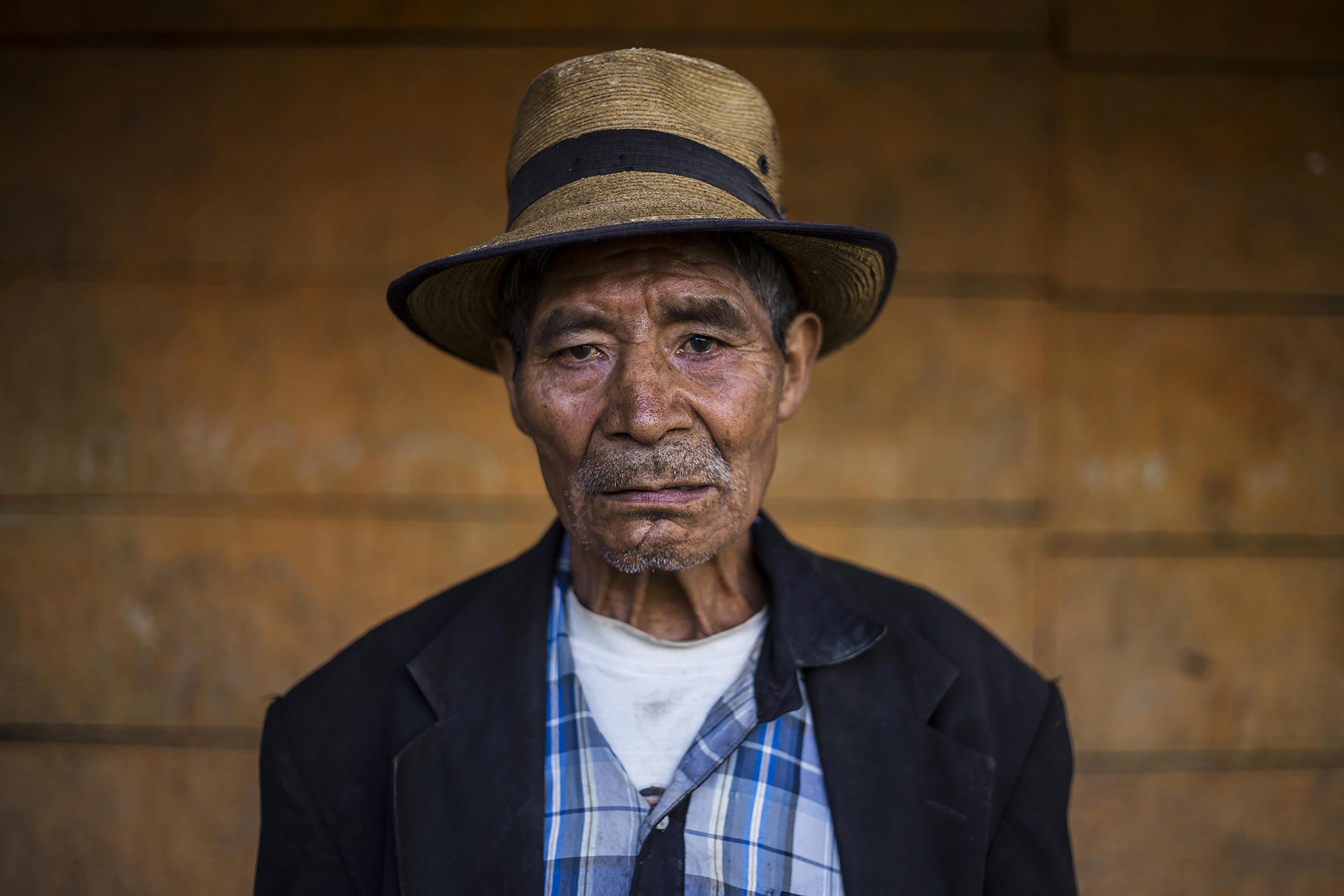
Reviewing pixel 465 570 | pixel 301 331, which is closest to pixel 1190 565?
Answer: pixel 465 570

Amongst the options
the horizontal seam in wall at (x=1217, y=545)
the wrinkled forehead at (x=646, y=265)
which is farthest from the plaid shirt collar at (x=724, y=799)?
the horizontal seam in wall at (x=1217, y=545)

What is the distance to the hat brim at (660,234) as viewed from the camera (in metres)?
1.19

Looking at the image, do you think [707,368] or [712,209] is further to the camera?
[707,368]

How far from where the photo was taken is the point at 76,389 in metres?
2.67

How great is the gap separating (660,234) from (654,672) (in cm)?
78

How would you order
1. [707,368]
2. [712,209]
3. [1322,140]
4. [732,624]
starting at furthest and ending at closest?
[1322,140] < [732,624] < [707,368] < [712,209]

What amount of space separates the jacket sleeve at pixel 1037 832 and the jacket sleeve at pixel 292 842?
3.68 ft

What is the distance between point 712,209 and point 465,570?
1823mm

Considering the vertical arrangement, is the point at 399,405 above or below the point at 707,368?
above

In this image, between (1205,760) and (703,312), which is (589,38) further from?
(1205,760)

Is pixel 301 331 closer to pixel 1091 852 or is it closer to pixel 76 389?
pixel 76 389

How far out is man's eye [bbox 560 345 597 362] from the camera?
1.38 m

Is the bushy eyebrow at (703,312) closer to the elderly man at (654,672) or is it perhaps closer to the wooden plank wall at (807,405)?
the elderly man at (654,672)

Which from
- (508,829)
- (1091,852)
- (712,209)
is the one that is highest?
(712,209)
